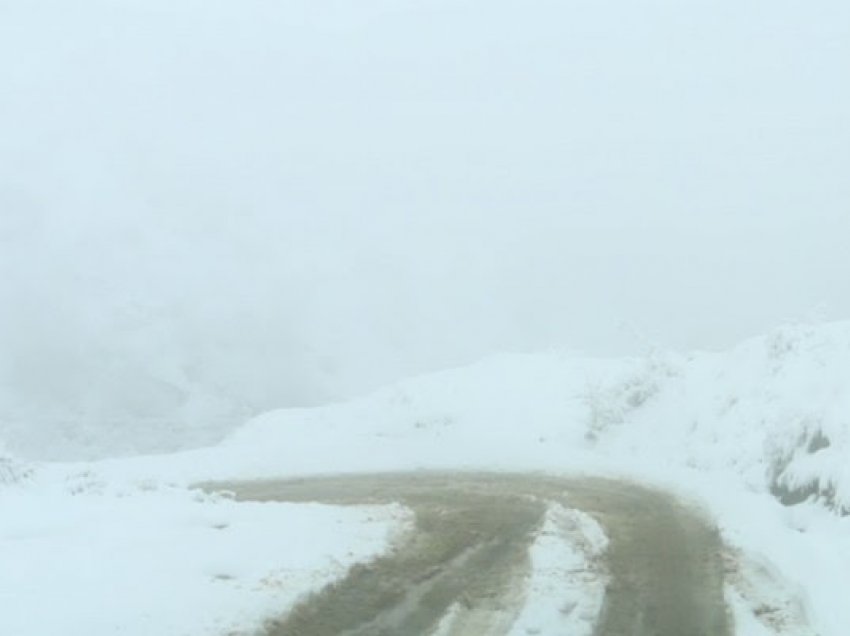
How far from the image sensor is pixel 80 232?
37.0m

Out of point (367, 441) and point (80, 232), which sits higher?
point (80, 232)

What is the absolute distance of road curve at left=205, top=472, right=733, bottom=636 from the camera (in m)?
9.67

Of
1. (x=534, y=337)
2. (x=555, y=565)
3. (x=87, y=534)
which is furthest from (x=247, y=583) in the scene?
(x=534, y=337)

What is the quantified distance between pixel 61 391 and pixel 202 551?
19.0m

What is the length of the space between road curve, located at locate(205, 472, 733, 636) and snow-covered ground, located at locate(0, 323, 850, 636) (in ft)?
1.00

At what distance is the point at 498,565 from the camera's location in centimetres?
1154

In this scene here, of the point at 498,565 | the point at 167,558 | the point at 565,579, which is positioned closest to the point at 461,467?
the point at 498,565

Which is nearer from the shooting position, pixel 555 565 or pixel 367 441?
pixel 555 565

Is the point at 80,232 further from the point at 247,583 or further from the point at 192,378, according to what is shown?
the point at 247,583

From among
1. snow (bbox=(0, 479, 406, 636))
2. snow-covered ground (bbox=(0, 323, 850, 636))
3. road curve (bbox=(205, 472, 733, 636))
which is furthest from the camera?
snow-covered ground (bbox=(0, 323, 850, 636))

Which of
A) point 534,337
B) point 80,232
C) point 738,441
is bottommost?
point 738,441

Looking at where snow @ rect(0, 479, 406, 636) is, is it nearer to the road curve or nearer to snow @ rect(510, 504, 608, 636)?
the road curve

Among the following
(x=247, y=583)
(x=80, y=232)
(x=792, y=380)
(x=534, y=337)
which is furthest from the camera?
(x=534, y=337)

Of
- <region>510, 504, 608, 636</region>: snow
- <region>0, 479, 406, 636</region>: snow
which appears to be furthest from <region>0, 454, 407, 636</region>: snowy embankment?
<region>510, 504, 608, 636</region>: snow
